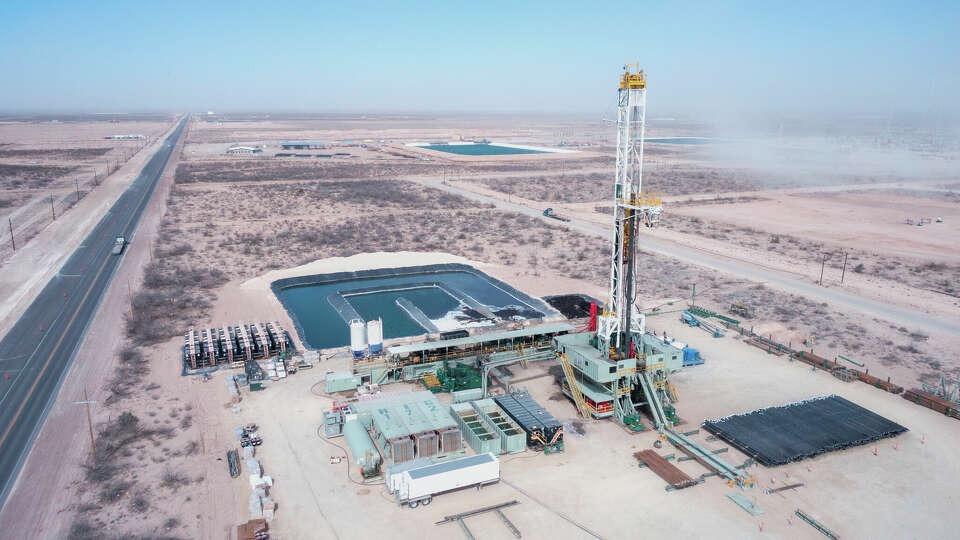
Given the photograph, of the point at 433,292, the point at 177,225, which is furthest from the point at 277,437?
the point at 177,225

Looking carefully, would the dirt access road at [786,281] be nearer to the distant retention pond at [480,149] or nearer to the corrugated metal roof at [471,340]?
the corrugated metal roof at [471,340]

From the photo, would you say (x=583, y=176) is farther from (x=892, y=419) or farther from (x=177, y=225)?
(x=892, y=419)

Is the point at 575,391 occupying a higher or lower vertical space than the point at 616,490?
higher

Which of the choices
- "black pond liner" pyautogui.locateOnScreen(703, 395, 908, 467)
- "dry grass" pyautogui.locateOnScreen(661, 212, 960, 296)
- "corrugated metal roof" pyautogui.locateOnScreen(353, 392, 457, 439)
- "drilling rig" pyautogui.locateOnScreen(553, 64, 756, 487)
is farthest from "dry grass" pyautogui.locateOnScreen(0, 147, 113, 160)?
"black pond liner" pyautogui.locateOnScreen(703, 395, 908, 467)

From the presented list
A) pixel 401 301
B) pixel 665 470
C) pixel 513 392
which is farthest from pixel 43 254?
pixel 665 470

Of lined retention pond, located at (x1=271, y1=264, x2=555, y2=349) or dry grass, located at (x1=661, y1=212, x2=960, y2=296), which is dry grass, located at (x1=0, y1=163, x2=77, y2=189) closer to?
lined retention pond, located at (x1=271, y1=264, x2=555, y2=349)

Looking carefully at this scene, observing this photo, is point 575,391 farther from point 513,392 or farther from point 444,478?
point 444,478
